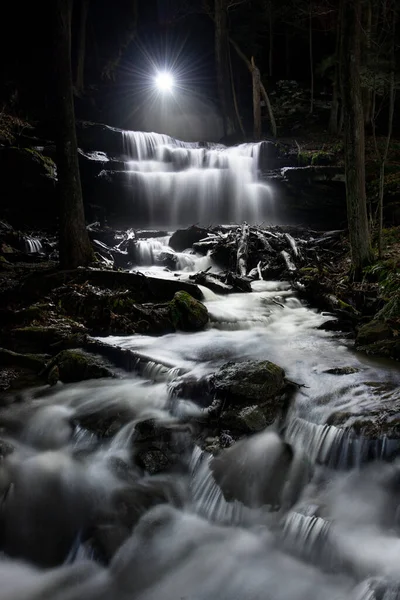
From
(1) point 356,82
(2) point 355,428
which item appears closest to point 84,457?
(2) point 355,428

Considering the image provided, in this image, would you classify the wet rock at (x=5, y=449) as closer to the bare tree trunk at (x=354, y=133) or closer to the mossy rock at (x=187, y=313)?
the mossy rock at (x=187, y=313)

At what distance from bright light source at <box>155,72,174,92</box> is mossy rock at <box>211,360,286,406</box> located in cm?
2596

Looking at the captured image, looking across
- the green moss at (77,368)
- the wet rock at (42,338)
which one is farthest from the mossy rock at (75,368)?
the wet rock at (42,338)

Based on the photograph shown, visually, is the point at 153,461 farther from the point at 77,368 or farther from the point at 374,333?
the point at 374,333

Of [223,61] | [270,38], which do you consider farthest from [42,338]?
[270,38]

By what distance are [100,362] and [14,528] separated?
2562 mm

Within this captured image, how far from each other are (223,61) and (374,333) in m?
22.7

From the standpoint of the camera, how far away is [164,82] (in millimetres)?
27078

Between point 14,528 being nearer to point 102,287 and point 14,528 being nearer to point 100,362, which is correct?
point 100,362

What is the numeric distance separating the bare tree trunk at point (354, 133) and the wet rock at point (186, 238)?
17.9 feet

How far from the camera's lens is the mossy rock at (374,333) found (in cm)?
635

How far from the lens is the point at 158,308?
7.81m

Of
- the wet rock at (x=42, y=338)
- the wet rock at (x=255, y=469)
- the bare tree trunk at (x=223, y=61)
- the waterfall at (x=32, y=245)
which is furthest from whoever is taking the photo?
the bare tree trunk at (x=223, y=61)

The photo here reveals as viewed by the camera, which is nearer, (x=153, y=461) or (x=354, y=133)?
(x=153, y=461)
